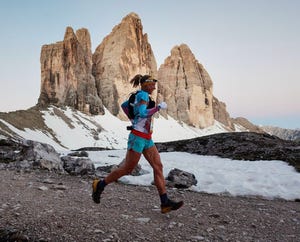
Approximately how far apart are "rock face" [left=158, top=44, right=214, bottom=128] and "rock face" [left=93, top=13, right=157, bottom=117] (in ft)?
98.5

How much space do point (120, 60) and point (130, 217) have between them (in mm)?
135716

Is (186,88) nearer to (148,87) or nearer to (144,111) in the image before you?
(148,87)

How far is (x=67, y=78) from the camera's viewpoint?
123 metres

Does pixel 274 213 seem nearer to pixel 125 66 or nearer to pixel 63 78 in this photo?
pixel 63 78

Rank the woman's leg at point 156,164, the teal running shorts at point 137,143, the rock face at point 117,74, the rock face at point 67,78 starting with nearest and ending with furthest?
the teal running shorts at point 137,143 → the woman's leg at point 156,164 → the rock face at point 67,78 → the rock face at point 117,74

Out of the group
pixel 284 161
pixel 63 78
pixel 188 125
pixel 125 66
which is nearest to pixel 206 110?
pixel 188 125

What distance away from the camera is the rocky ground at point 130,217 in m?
4.65

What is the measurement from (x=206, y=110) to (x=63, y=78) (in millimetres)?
97125

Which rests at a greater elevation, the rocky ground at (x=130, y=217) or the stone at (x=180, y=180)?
the stone at (x=180, y=180)

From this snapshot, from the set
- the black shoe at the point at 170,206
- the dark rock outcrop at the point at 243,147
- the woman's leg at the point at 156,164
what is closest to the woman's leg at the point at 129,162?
the woman's leg at the point at 156,164

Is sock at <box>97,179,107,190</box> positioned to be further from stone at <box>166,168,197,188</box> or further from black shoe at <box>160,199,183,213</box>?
stone at <box>166,168,197,188</box>

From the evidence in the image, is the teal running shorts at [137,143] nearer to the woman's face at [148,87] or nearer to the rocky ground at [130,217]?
the woman's face at [148,87]

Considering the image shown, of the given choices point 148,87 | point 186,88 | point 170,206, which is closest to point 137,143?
point 148,87

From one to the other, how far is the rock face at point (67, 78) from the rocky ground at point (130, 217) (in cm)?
11458
